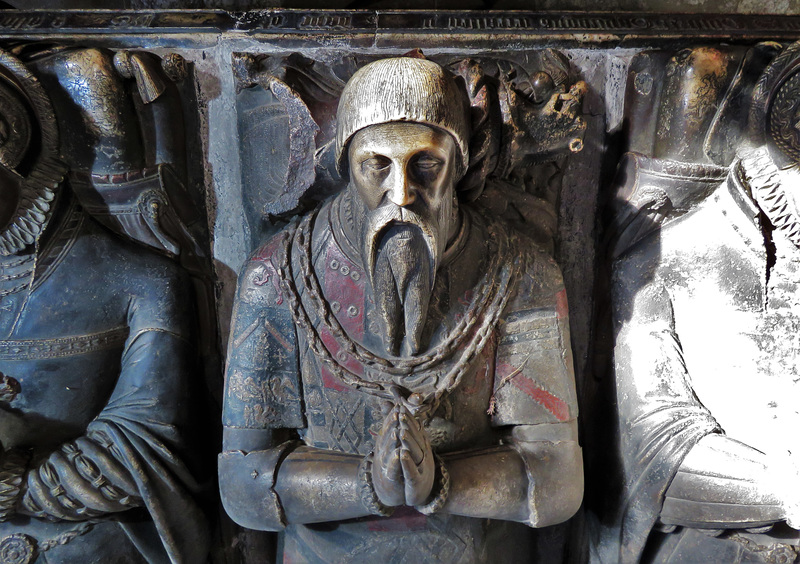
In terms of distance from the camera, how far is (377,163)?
177 cm

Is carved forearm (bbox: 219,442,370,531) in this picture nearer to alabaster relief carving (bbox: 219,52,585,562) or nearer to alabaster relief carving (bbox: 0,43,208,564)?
alabaster relief carving (bbox: 219,52,585,562)

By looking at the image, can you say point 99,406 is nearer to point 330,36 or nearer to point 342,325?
point 342,325

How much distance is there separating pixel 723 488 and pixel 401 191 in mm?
1439

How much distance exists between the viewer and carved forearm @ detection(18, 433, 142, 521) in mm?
2107

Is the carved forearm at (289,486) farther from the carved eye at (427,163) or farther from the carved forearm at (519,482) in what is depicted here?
the carved eye at (427,163)

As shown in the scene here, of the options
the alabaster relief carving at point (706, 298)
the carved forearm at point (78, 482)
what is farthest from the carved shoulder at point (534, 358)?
the carved forearm at point (78, 482)

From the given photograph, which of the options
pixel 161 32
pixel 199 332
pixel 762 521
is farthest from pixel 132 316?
pixel 762 521

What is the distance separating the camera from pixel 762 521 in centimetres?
206

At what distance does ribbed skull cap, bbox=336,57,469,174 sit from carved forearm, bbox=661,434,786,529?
1.32 m

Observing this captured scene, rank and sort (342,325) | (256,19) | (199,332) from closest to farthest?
(342,325) < (256,19) < (199,332)

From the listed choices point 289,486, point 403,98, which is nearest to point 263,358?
point 289,486

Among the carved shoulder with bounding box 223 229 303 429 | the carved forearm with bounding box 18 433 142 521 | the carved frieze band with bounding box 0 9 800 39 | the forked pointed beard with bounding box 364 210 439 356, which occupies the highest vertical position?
the carved frieze band with bounding box 0 9 800 39

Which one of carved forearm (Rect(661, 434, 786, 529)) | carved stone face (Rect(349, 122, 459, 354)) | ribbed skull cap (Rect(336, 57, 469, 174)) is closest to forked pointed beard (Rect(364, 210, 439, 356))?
carved stone face (Rect(349, 122, 459, 354))

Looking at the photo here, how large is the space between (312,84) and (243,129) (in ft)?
1.02
